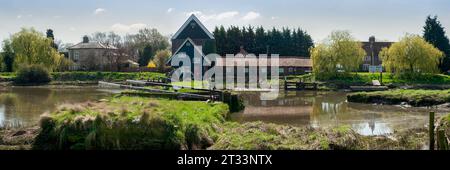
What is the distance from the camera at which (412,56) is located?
5441 centimetres

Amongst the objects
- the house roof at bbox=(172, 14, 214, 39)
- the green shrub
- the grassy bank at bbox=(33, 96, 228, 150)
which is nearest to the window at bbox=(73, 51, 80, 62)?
the green shrub

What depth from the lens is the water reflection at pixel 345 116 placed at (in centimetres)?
2242

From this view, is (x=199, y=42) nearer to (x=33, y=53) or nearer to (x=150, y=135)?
(x=33, y=53)

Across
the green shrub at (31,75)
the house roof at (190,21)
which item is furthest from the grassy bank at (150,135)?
the house roof at (190,21)

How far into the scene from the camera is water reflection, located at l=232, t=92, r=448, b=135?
22.4 m

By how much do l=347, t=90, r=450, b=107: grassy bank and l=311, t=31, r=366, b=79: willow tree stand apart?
20.3 m

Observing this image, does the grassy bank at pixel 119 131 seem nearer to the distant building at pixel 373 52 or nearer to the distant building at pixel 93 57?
the distant building at pixel 93 57

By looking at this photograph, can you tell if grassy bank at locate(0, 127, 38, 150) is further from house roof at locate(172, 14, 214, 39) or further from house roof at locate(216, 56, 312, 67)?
house roof at locate(172, 14, 214, 39)
